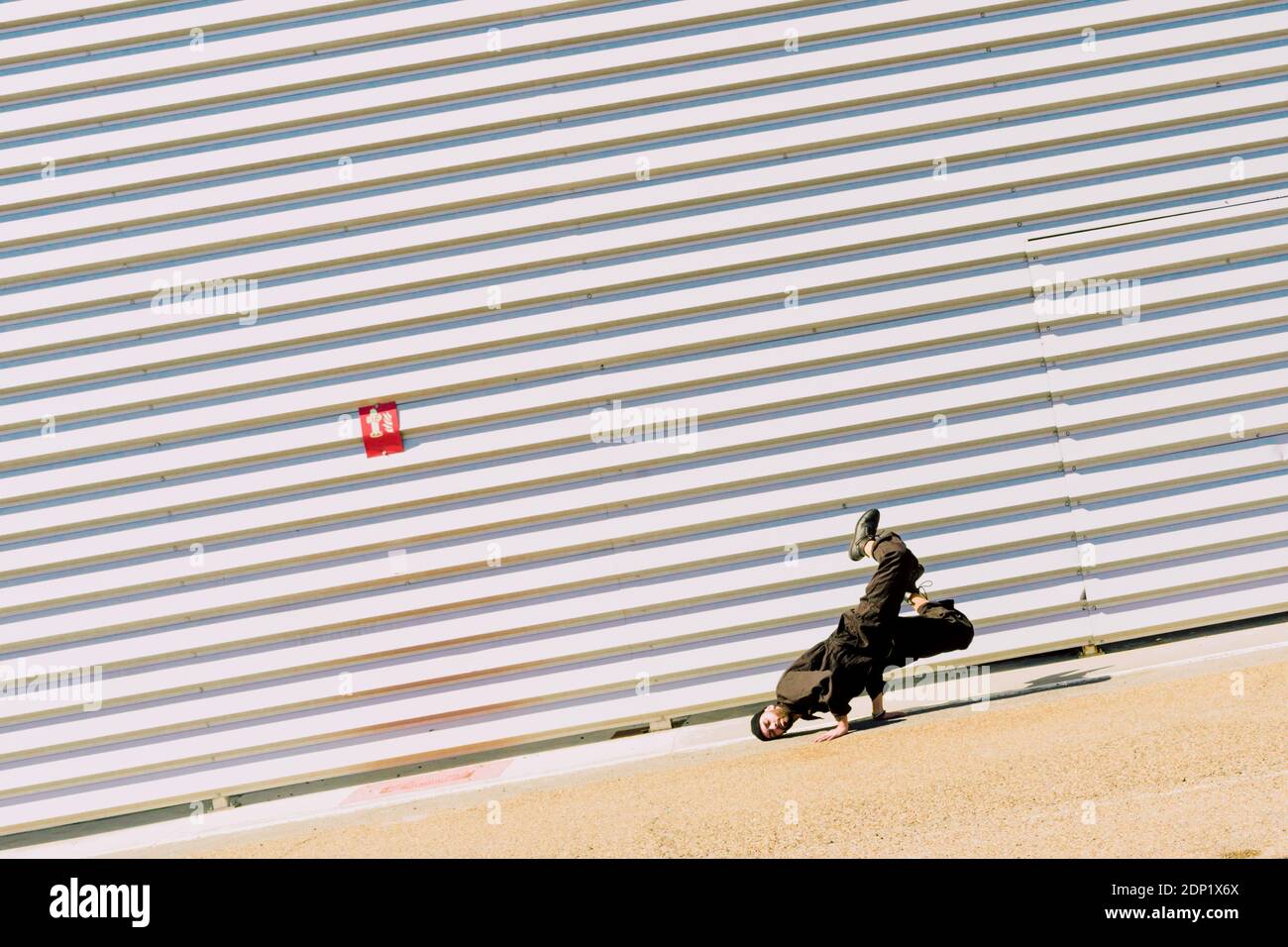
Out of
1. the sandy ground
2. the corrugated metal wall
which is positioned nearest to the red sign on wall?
the corrugated metal wall

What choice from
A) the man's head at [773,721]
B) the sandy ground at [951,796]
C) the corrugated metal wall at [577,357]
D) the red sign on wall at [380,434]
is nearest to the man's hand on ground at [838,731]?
the sandy ground at [951,796]

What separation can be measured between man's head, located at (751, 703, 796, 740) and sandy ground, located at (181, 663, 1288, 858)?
145 millimetres

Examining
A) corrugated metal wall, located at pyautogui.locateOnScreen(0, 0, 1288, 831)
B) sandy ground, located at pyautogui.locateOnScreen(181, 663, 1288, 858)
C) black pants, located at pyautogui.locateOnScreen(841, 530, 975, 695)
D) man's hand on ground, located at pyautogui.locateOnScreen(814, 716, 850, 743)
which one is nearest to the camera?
sandy ground, located at pyautogui.locateOnScreen(181, 663, 1288, 858)

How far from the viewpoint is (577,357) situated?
25.7 ft

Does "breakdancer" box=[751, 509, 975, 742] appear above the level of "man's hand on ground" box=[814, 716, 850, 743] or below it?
above

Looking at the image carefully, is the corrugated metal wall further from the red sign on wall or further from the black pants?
the black pants

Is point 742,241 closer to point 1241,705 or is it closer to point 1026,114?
point 1026,114

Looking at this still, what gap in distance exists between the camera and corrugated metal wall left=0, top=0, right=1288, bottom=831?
7.78 meters

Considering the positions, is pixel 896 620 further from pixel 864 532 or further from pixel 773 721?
pixel 773 721

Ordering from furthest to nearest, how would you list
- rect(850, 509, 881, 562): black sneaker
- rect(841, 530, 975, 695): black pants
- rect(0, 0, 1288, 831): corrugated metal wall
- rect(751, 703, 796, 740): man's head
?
rect(0, 0, 1288, 831): corrugated metal wall
rect(850, 509, 881, 562): black sneaker
rect(751, 703, 796, 740): man's head
rect(841, 530, 975, 695): black pants

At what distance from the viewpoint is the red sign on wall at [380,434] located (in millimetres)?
7793

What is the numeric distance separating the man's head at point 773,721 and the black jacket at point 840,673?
0.06 m

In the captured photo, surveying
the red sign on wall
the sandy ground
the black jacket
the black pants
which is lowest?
the sandy ground

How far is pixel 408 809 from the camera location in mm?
6684
